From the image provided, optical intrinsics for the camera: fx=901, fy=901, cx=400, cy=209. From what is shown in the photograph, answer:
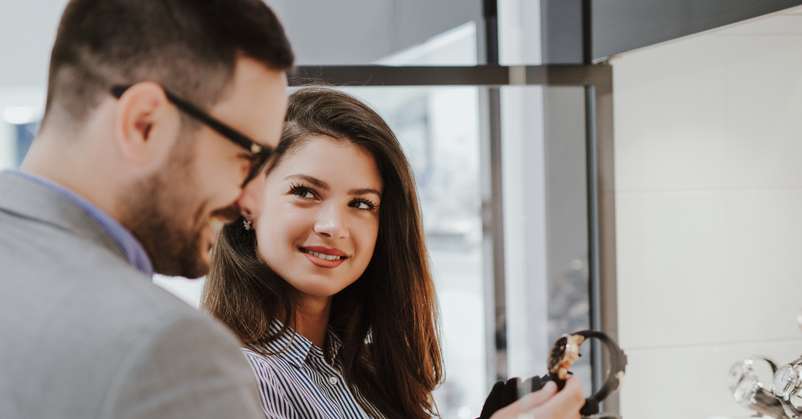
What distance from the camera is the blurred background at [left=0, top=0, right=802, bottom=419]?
1.81 meters

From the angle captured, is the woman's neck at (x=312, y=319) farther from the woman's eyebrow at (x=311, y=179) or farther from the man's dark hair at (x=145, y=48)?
the man's dark hair at (x=145, y=48)

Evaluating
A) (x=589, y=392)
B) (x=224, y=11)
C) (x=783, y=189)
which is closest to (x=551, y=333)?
(x=589, y=392)

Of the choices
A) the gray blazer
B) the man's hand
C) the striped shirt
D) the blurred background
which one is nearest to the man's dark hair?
the gray blazer

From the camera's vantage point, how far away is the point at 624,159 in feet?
6.98

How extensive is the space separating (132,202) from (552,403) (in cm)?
75

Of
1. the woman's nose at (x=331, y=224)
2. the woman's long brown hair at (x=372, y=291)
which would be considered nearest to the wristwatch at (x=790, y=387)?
the woman's long brown hair at (x=372, y=291)

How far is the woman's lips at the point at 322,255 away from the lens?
52.4 inches

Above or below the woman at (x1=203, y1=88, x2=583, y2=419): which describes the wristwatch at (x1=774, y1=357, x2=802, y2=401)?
below

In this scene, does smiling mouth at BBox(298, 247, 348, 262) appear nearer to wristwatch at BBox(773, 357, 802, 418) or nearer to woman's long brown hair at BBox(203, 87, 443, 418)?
woman's long brown hair at BBox(203, 87, 443, 418)

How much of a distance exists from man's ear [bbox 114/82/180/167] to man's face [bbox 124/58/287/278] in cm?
1

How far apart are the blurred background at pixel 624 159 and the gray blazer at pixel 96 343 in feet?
4.03

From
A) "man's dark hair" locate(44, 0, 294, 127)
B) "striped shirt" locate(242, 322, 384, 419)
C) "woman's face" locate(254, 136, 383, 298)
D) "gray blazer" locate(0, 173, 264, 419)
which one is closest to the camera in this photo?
"gray blazer" locate(0, 173, 264, 419)

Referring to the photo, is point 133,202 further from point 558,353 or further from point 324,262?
point 558,353

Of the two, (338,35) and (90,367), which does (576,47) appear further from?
(90,367)
